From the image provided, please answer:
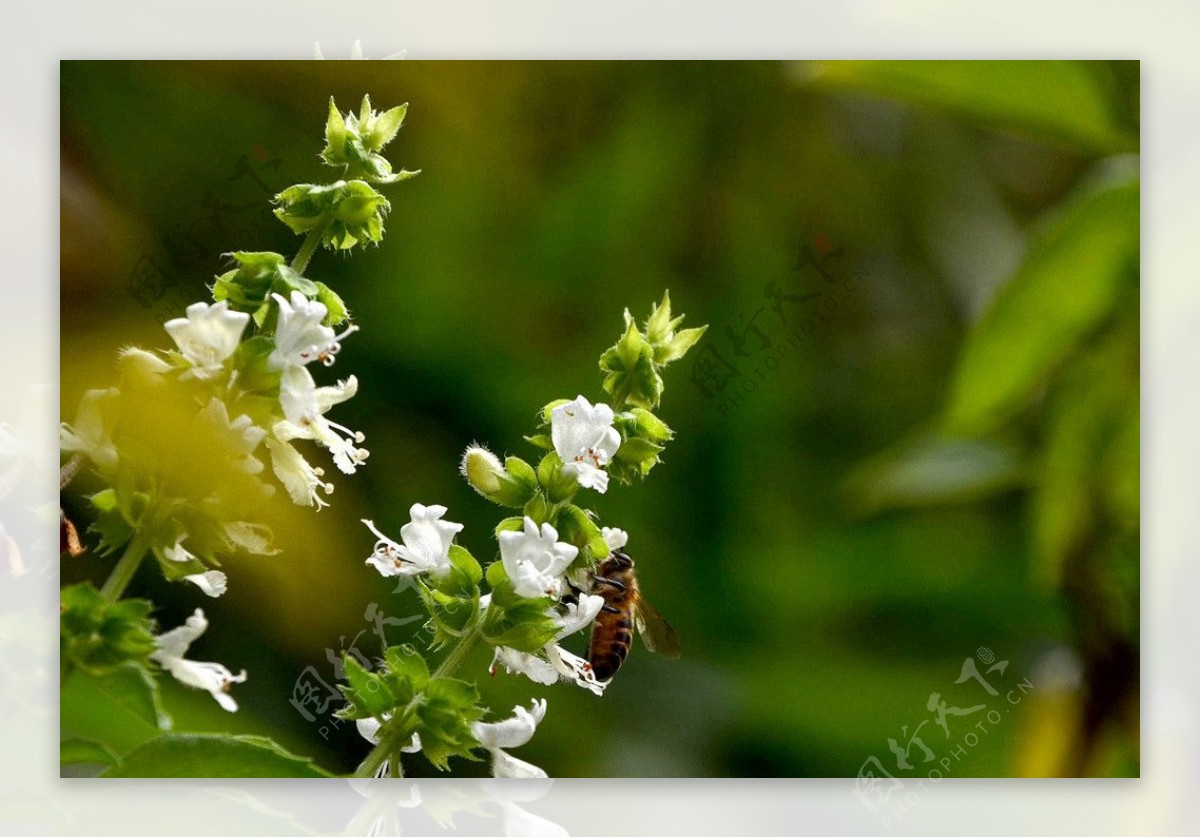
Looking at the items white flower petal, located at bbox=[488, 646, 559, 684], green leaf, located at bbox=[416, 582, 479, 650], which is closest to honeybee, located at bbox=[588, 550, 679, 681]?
white flower petal, located at bbox=[488, 646, 559, 684]

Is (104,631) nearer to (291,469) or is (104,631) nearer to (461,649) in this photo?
(291,469)

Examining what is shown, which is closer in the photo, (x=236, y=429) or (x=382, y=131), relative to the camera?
(x=236, y=429)

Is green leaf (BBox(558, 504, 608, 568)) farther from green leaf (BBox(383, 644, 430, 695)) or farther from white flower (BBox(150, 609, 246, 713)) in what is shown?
white flower (BBox(150, 609, 246, 713))

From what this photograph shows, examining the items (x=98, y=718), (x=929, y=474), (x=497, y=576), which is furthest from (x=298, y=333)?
(x=929, y=474)

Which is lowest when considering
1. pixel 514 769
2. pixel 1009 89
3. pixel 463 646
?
pixel 514 769

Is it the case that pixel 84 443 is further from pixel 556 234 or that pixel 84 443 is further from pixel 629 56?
pixel 629 56

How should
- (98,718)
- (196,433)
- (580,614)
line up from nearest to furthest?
(196,433) → (580,614) → (98,718)
